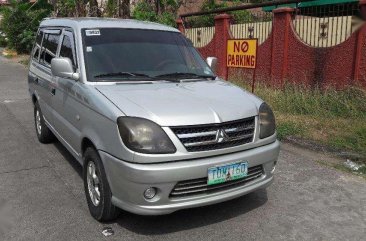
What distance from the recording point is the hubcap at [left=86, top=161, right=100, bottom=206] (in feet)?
11.8

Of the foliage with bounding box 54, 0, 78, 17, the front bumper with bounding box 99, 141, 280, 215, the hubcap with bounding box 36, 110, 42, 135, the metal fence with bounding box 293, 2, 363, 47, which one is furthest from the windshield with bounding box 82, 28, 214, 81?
the foliage with bounding box 54, 0, 78, 17

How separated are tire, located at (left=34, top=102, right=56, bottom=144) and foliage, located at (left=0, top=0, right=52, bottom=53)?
59.8ft

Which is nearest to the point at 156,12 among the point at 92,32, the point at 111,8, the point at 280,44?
the point at 111,8

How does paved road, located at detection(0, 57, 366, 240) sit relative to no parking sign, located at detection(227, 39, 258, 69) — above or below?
below

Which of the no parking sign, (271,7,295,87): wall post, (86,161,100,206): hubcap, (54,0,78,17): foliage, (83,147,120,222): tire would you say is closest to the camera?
(83,147,120,222): tire

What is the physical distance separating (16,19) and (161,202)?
2440 cm

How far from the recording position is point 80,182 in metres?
4.60

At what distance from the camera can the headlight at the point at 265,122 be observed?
11.7 feet

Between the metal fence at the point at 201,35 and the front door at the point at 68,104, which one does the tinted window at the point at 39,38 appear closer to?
the front door at the point at 68,104

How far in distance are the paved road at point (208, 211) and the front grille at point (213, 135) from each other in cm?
81

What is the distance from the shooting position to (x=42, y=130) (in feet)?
19.9

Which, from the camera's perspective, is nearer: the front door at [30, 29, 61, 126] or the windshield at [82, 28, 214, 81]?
the windshield at [82, 28, 214, 81]

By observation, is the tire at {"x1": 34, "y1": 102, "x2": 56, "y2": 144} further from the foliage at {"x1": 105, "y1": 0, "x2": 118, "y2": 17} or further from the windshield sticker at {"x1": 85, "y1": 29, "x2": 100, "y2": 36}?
the foliage at {"x1": 105, "y1": 0, "x2": 118, "y2": 17}

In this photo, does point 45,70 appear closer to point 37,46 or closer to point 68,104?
point 37,46
